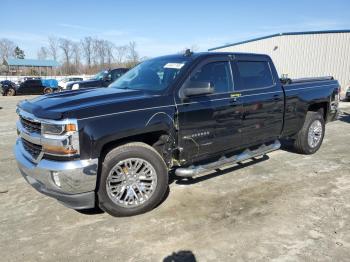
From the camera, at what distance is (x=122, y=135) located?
380cm

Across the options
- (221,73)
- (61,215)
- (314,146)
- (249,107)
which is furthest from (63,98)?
(314,146)

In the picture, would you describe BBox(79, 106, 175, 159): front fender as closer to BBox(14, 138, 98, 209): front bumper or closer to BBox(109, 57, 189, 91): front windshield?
BBox(14, 138, 98, 209): front bumper

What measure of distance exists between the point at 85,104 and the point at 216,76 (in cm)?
202

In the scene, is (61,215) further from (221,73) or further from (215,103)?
(221,73)

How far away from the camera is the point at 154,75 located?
190 inches

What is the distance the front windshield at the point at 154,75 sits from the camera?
4.54 m

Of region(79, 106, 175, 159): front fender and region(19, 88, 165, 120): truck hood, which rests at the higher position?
region(19, 88, 165, 120): truck hood

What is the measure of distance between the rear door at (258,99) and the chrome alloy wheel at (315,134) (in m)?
1.07

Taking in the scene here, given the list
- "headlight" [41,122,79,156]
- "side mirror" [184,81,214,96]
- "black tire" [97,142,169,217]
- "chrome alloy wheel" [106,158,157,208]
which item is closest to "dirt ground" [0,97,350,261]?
"black tire" [97,142,169,217]

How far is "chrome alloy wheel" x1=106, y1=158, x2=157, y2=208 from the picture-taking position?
12.8ft

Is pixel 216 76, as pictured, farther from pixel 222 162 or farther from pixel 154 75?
pixel 222 162

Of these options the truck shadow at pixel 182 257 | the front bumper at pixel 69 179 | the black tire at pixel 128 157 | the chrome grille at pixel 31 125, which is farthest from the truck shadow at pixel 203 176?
the chrome grille at pixel 31 125

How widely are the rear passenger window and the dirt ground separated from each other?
4.87 feet

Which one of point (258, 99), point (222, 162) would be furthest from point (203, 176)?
point (258, 99)
